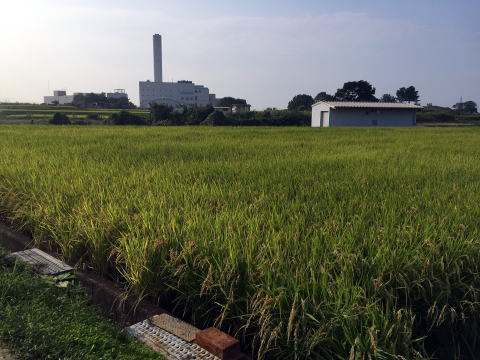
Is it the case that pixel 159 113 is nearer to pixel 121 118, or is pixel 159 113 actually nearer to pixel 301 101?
pixel 121 118

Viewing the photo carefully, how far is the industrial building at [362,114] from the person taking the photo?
28.8 metres

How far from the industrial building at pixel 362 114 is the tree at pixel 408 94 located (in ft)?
94.7

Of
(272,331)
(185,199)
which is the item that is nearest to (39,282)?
(185,199)

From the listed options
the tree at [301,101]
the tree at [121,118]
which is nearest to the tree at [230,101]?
the tree at [301,101]

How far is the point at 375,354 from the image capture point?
1.37 meters

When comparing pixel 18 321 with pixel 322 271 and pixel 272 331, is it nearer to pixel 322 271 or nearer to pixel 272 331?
pixel 272 331

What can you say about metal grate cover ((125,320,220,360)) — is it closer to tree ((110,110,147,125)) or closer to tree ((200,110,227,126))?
tree ((110,110,147,125))

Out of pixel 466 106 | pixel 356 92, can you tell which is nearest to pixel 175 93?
pixel 356 92

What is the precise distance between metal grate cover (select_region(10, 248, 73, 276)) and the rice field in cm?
13

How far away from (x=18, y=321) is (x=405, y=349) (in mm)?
1622

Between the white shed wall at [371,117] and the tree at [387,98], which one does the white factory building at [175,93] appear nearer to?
the tree at [387,98]

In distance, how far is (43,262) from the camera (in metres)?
2.54

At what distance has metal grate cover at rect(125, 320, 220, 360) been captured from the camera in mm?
1614

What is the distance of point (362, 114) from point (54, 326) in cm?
2990
